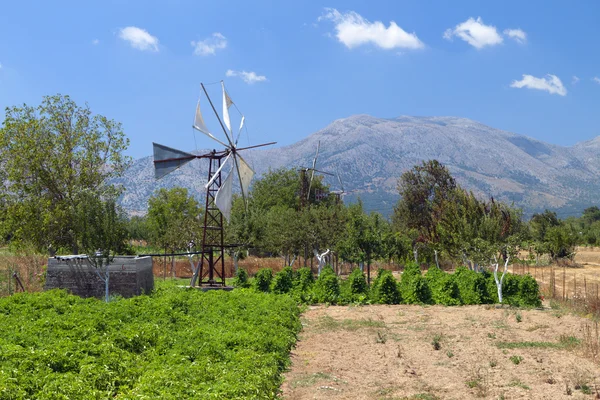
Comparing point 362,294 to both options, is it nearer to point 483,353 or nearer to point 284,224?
point 483,353

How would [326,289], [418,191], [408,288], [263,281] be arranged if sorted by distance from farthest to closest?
[418,191], [263,281], [326,289], [408,288]

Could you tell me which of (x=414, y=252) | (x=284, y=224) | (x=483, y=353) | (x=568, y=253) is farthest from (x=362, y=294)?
(x=568, y=253)

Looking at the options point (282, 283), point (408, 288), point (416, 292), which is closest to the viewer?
point (416, 292)

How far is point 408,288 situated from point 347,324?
24.0 ft

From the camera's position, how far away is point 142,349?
1392cm

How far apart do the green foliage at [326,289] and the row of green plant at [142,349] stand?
7541mm

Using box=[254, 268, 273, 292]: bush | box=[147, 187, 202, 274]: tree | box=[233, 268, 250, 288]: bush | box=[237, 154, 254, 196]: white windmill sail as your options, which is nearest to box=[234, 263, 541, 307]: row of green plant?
box=[254, 268, 273, 292]: bush

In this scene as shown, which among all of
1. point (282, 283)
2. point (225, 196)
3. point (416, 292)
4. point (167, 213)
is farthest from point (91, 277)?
point (167, 213)

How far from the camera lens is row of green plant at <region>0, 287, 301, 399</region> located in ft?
32.6

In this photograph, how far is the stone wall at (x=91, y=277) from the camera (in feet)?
86.0

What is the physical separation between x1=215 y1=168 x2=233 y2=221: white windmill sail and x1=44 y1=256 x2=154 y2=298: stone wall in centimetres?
511

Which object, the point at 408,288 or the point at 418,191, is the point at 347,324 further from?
the point at 418,191

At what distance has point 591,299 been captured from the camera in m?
24.0

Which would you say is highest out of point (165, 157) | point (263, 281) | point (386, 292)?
point (165, 157)
